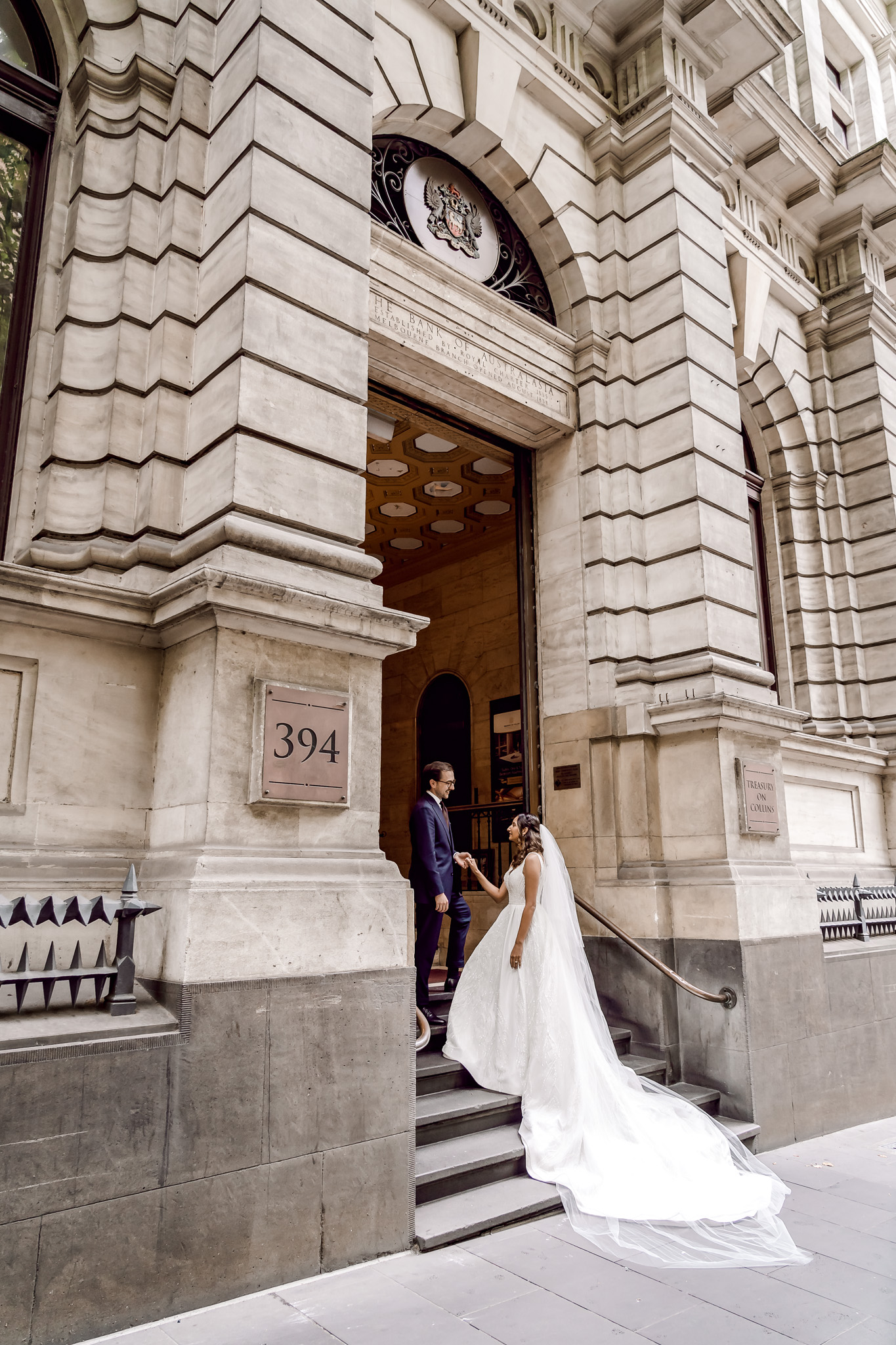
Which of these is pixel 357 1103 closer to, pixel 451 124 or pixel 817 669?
pixel 451 124

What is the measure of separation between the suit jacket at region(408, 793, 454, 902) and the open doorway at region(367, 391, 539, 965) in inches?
218

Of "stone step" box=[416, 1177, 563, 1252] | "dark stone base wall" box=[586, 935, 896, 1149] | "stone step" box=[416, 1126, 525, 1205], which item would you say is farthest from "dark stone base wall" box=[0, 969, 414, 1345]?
"dark stone base wall" box=[586, 935, 896, 1149]

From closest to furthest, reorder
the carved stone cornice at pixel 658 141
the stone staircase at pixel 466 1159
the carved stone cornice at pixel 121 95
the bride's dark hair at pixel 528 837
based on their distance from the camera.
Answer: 1. the stone staircase at pixel 466 1159
2. the carved stone cornice at pixel 121 95
3. the bride's dark hair at pixel 528 837
4. the carved stone cornice at pixel 658 141

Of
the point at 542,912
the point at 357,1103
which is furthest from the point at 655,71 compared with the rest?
the point at 357,1103

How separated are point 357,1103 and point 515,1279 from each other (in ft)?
3.73

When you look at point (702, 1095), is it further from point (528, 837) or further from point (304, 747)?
point (304, 747)

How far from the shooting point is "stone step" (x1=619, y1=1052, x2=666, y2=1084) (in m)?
7.26

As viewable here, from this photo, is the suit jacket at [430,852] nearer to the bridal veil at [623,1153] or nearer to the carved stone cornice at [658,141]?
the bridal veil at [623,1153]

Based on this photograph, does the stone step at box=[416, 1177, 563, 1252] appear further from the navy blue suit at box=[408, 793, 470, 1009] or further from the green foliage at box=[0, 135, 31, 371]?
the green foliage at box=[0, 135, 31, 371]

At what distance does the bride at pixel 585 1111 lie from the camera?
513 centimetres

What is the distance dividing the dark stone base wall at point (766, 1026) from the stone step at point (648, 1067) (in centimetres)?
14

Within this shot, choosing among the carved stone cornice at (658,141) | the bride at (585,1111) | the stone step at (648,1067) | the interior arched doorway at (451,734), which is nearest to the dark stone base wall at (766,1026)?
the stone step at (648,1067)

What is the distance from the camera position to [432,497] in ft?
48.7

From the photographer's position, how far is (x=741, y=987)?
24.0 feet
